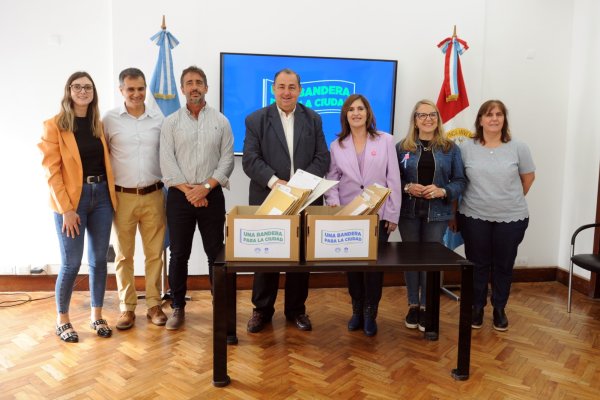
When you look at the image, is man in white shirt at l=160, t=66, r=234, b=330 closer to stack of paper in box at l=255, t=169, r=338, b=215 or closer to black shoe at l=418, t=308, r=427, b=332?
stack of paper in box at l=255, t=169, r=338, b=215

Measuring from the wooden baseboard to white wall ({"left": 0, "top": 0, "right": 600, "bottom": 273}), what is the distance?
13 centimetres

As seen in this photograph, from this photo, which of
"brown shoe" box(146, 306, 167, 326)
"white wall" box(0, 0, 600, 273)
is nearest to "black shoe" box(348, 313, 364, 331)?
"brown shoe" box(146, 306, 167, 326)

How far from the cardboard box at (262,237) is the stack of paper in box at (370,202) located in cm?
35

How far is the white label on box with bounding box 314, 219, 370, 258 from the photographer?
2.49 metres

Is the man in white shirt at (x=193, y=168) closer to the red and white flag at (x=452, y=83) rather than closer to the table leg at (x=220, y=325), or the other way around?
the table leg at (x=220, y=325)

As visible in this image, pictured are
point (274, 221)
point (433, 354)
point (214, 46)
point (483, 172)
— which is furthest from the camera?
point (214, 46)

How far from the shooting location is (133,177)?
128 inches

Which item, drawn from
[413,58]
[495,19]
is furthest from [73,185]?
[495,19]

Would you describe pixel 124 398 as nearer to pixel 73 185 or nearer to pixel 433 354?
pixel 73 185

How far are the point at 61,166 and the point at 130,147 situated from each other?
0.41m

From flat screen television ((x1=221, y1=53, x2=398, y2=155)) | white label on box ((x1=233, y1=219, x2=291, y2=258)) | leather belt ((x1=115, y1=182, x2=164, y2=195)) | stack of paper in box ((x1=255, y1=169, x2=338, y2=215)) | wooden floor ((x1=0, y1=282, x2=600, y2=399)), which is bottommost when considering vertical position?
wooden floor ((x1=0, y1=282, x2=600, y2=399))

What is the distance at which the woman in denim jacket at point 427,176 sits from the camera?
323 cm

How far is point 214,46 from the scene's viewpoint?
13.5ft

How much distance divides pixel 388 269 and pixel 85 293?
276 cm
